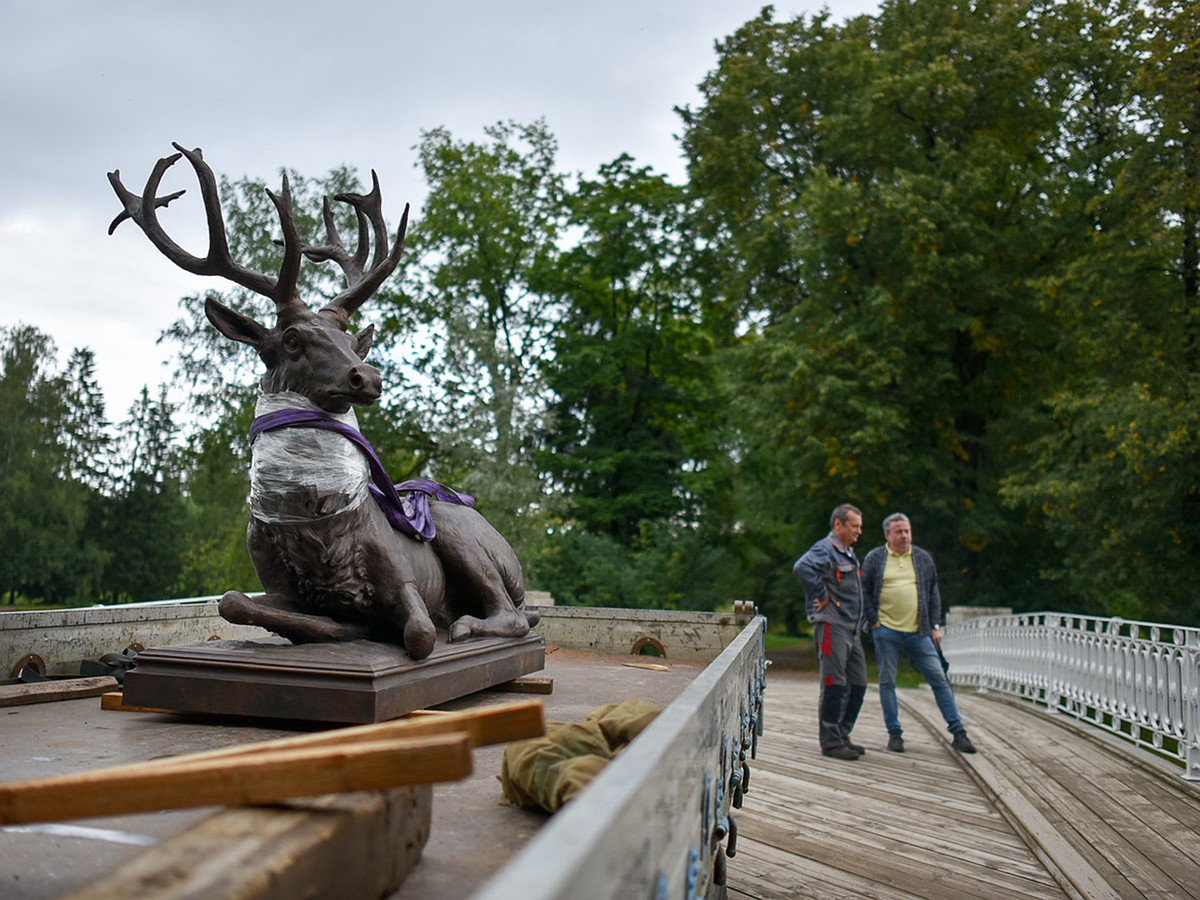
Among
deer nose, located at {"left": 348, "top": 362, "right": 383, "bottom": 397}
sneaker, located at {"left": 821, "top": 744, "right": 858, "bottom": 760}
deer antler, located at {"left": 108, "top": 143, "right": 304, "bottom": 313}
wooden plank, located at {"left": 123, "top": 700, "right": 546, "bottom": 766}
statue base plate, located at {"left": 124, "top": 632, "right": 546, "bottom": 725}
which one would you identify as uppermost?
deer antler, located at {"left": 108, "top": 143, "right": 304, "bottom": 313}

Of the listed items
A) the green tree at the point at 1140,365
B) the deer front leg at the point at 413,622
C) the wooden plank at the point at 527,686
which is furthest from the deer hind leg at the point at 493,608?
the green tree at the point at 1140,365

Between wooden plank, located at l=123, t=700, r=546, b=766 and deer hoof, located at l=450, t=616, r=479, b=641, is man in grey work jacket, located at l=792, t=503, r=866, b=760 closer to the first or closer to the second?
deer hoof, located at l=450, t=616, r=479, b=641

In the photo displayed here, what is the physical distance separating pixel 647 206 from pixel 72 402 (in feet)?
58.6

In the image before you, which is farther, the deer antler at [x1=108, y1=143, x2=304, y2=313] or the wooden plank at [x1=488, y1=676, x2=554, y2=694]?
the wooden plank at [x1=488, y1=676, x2=554, y2=694]

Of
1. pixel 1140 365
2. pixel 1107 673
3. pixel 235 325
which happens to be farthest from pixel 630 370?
pixel 235 325

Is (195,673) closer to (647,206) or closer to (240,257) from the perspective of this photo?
(240,257)

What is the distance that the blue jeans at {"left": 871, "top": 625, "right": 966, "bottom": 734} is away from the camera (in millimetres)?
8570

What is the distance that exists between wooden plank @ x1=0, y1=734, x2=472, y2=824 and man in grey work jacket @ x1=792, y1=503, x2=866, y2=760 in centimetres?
657

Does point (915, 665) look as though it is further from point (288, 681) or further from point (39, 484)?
point (39, 484)

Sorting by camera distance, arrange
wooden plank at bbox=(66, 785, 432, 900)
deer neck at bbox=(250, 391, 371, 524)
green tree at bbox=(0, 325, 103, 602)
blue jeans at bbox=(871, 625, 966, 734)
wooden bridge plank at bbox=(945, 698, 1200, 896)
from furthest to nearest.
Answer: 1. green tree at bbox=(0, 325, 103, 602)
2. blue jeans at bbox=(871, 625, 966, 734)
3. wooden bridge plank at bbox=(945, 698, 1200, 896)
4. deer neck at bbox=(250, 391, 371, 524)
5. wooden plank at bbox=(66, 785, 432, 900)

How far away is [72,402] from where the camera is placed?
29734mm

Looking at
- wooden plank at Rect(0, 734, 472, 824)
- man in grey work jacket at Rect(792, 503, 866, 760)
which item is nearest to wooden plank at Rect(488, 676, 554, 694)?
wooden plank at Rect(0, 734, 472, 824)

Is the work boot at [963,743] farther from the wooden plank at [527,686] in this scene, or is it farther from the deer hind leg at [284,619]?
the deer hind leg at [284,619]

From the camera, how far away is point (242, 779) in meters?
1.73
